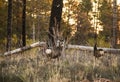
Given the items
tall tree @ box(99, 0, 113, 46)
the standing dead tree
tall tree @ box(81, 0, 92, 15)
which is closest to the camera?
the standing dead tree

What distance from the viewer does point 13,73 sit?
724cm

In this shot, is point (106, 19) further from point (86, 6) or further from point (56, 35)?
point (56, 35)

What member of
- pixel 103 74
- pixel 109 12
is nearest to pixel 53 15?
pixel 103 74

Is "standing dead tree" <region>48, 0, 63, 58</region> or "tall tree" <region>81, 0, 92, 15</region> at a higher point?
"tall tree" <region>81, 0, 92, 15</region>

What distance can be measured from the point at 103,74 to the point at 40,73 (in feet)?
4.72

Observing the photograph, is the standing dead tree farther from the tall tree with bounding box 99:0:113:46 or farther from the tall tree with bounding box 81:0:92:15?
the tall tree with bounding box 81:0:92:15

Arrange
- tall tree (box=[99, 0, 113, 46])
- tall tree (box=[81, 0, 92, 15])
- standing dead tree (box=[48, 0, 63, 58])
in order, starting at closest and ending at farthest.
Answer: standing dead tree (box=[48, 0, 63, 58]) → tall tree (box=[99, 0, 113, 46]) → tall tree (box=[81, 0, 92, 15])

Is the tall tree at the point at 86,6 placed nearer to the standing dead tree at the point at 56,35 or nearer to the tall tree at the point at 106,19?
the tall tree at the point at 106,19

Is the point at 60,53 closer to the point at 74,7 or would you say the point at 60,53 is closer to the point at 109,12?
the point at 109,12

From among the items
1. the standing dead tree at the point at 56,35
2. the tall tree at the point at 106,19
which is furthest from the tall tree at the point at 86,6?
the standing dead tree at the point at 56,35

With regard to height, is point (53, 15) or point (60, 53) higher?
point (53, 15)

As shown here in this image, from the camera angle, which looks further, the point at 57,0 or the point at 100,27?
the point at 100,27

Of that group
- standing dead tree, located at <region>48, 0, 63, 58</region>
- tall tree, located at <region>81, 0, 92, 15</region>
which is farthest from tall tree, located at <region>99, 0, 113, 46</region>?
standing dead tree, located at <region>48, 0, 63, 58</region>

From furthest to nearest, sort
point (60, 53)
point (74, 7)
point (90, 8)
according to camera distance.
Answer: point (90, 8)
point (74, 7)
point (60, 53)
